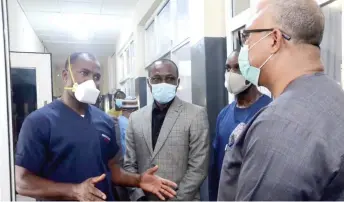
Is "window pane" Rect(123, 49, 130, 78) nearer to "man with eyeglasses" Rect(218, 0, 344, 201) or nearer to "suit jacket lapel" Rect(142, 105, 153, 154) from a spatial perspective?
"suit jacket lapel" Rect(142, 105, 153, 154)

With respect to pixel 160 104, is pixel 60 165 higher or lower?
lower

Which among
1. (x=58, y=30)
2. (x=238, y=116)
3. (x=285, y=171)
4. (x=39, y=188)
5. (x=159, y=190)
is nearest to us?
(x=285, y=171)

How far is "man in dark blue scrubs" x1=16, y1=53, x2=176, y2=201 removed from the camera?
1127 millimetres

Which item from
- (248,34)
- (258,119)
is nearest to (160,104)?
(248,34)

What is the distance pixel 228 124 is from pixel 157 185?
0.47 metres

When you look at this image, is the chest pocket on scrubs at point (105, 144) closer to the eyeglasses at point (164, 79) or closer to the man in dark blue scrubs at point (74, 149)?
the man in dark blue scrubs at point (74, 149)

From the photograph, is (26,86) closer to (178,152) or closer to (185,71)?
(185,71)

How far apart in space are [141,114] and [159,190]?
1.64 ft

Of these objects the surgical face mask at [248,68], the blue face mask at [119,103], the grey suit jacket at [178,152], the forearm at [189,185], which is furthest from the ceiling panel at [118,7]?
the surgical face mask at [248,68]

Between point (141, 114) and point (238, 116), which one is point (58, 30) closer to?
point (141, 114)

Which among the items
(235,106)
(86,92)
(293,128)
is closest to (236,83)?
(235,106)

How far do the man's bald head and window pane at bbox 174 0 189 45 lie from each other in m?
2.04

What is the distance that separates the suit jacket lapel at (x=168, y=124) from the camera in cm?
157

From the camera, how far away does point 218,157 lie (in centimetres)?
160
